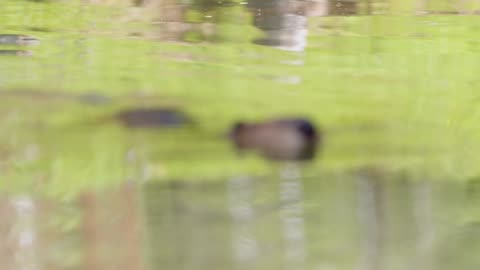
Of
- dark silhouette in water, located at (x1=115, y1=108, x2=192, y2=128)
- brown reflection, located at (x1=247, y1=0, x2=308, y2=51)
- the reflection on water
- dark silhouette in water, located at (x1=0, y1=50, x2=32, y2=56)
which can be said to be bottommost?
the reflection on water

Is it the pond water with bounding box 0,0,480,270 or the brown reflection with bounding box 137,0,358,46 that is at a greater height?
the brown reflection with bounding box 137,0,358,46

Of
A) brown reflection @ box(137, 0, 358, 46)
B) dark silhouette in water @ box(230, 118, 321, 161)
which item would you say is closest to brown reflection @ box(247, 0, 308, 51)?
brown reflection @ box(137, 0, 358, 46)

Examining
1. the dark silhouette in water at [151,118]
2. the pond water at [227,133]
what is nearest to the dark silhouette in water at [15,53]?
the pond water at [227,133]

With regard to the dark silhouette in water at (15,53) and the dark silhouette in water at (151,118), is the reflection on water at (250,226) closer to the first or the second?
the dark silhouette in water at (151,118)

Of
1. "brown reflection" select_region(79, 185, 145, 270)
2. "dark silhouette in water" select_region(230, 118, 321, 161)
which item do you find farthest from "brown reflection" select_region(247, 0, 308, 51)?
"brown reflection" select_region(79, 185, 145, 270)

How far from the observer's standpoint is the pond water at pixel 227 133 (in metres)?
0.61

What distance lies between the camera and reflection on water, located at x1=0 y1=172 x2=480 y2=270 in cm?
59

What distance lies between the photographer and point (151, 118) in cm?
74

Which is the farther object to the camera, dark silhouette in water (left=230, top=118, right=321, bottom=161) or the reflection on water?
dark silhouette in water (left=230, top=118, right=321, bottom=161)

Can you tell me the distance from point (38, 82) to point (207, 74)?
22cm

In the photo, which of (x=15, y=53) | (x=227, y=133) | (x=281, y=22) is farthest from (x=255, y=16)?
(x=15, y=53)

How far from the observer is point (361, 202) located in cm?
67

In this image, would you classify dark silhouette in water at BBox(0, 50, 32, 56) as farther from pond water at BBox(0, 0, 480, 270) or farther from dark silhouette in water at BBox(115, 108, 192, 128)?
dark silhouette in water at BBox(115, 108, 192, 128)

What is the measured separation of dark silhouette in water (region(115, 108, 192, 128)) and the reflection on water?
0.36 feet
